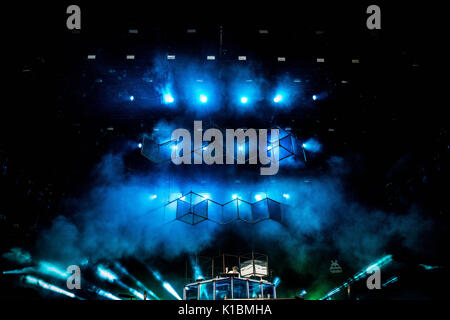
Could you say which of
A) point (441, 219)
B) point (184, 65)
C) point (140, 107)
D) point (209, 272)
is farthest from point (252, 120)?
point (209, 272)

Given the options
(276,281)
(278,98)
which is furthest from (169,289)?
(278,98)

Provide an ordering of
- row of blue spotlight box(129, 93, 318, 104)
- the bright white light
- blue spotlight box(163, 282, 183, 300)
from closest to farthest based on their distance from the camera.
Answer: row of blue spotlight box(129, 93, 318, 104) → the bright white light → blue spotlight box(163, 282, 183, 300)

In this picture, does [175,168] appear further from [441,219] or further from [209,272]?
[441,219]

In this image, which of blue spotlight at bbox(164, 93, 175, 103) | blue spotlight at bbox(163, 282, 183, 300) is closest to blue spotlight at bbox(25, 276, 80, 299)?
blue spotlight at bbox(163, 282, 183, 300)

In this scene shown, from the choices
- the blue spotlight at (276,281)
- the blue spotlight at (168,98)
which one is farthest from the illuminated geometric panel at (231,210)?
the blue spotlight at (168,98)

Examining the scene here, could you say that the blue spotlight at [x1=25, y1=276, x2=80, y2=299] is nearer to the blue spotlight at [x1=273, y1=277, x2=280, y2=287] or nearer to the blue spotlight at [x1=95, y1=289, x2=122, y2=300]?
the blue spotlight at [x1=95, y1=289, x2=122, y2=300]

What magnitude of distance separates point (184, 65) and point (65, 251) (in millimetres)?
5243

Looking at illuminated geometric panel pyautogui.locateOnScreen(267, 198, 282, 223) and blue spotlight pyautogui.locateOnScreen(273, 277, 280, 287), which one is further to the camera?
blue spotlight pyautogui.locateOnScreen(273, 277, 280, 287)

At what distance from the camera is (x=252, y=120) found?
6172 millimetres

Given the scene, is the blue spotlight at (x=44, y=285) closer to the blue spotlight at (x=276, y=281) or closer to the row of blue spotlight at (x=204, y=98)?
the row of blue spotlight at (x=204, y=98)

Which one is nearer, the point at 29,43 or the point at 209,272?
the point at 29,43

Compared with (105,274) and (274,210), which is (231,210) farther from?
(105,274)

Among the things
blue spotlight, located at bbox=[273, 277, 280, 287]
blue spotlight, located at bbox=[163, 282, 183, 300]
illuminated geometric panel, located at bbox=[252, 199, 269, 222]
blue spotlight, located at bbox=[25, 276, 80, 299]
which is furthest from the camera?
blue spotlight, located at bbox=[273, 277, 280, 287]

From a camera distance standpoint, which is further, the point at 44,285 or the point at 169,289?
the point at 169,289
